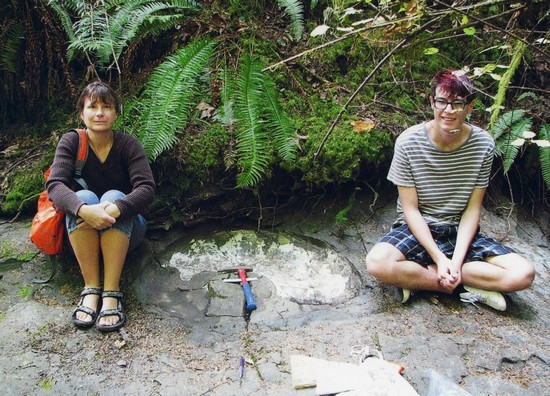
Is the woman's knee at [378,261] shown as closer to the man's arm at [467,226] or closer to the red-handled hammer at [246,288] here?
the man's arm at [467,226]

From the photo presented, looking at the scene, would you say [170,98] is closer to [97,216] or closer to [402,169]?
[97,216]

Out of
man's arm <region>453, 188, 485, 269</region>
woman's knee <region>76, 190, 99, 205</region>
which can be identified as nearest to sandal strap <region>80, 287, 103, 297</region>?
woman's knee <region>76, 190, 99, 205</region>

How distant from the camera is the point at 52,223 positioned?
2986 millimetres


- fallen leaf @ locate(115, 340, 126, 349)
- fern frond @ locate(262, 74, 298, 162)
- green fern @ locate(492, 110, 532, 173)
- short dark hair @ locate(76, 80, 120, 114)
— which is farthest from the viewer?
green fern @ locate(492, 110, 532, 173)

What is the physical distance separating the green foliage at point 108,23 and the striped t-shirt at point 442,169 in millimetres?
2246

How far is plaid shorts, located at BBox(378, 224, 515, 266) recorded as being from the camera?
312cm

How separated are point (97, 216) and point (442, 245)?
2.31 meters

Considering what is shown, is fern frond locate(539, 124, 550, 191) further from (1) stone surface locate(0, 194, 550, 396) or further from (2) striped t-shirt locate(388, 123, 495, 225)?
(2) striped t-shirt locate(388, 123, 495, 225)

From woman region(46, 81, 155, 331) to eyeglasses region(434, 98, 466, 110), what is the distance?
6.40 ft

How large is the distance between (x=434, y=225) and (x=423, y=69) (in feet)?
6.49

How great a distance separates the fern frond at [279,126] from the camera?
3.53 meters

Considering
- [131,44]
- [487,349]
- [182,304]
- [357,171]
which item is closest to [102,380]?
[182,304]

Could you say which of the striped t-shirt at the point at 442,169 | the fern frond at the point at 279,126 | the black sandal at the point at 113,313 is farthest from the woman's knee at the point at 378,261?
the black sandal at the point at 113,313

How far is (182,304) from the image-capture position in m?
3.18
